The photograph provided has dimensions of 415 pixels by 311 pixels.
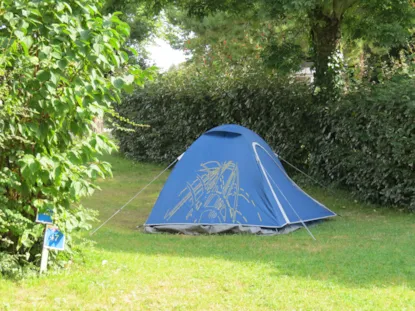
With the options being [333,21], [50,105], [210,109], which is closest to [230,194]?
[50,105]

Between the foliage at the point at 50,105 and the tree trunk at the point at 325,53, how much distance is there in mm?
7231

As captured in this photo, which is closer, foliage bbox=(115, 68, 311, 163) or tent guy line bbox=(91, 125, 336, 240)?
tent guy line bbox=(91, 125, 336, 240)

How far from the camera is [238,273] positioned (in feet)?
21.5

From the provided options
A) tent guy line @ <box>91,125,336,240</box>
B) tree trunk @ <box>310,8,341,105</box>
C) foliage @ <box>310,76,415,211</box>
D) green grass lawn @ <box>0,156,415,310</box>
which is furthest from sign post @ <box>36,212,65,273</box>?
tree trunk @ <box>310,8,341,105</box>

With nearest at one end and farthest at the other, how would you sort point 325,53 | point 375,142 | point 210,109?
point 375,142 < point 325,53 < point 210,109

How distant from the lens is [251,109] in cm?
1472

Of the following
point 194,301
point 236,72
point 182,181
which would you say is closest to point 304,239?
point 182,181

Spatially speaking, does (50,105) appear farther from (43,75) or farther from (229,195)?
(229,195)

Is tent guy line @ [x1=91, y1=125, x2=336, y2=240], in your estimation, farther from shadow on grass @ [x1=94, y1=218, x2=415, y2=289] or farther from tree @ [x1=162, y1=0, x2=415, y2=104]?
tree @ [x1=162, y1=0, x2=415, y2=104]

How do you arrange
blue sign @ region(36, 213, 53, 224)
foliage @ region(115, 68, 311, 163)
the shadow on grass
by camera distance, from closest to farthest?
blue sign @ region(36, 213, 53, 224), the shadow on grass, foliage @ region(115, 68, 311, 163)

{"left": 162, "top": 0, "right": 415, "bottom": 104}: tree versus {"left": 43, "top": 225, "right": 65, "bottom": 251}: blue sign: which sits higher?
{"left": 162, "top": 0, "right": 415, "bottom": 104}: tree

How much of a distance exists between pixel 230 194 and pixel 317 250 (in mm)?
1849

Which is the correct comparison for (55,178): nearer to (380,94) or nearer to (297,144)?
(380,94)

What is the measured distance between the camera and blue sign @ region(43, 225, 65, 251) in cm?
580
